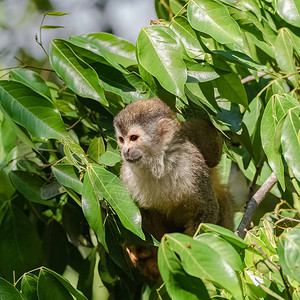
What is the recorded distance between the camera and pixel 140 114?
3.09 metres

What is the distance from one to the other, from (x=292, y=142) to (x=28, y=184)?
1.82 metres

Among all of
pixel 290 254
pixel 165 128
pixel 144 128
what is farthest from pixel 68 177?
pixel 290 254

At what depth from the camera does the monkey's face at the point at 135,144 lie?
300 cm

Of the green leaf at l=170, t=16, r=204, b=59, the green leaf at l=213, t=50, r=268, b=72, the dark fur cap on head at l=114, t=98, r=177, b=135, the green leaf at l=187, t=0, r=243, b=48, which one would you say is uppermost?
the green leaf at l=187, t=0, r=243, b=48

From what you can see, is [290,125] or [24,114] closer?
[290,125]

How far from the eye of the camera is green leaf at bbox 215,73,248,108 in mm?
2817

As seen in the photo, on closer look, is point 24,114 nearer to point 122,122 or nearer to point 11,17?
point 122,122

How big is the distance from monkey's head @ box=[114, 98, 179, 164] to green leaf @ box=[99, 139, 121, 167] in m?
0.05

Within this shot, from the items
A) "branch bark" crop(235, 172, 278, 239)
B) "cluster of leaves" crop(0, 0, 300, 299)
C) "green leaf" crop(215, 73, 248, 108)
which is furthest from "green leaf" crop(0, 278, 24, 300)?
"green leaf" crop(215, 73, 248, 108)

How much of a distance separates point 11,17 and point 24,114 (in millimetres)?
7350

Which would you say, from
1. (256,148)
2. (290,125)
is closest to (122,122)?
(256,148)

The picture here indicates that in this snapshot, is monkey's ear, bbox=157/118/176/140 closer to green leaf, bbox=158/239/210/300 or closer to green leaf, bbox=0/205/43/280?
green leaf, bbox=0/205/43/280

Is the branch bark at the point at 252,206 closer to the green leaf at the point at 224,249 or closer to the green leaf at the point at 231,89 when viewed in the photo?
the green leaf at the point at 231,89

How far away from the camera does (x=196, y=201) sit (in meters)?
3.14
